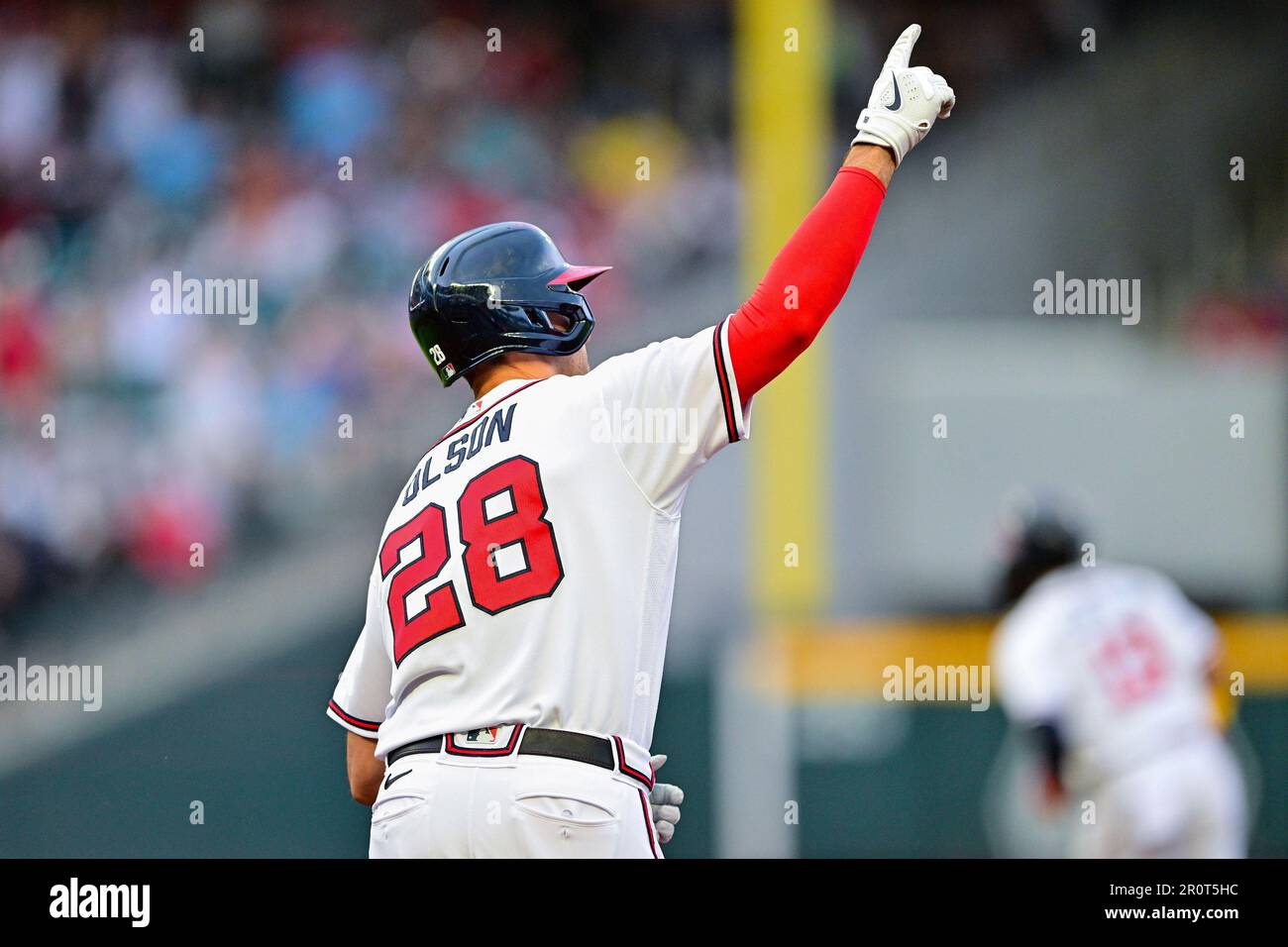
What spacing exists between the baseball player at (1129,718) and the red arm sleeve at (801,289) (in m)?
3.06

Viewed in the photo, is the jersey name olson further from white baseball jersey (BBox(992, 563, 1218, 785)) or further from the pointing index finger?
white baseball jersey (BBox(992, 563, 1218, 785))

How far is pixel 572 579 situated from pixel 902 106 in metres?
1.01

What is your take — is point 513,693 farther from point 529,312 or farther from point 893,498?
point 893,498

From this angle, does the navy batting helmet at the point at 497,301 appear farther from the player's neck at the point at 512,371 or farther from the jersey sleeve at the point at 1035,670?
the jersey sleeve at the point at 1035,670

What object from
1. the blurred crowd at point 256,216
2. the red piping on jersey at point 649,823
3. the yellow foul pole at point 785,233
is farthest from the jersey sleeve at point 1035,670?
the blurred crowd at point 256,216

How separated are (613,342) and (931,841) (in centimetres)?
265

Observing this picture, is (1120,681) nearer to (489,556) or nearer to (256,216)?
(489,556)

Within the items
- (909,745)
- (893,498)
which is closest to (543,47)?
(893,498)

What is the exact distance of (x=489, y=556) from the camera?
A: 3.06 meters

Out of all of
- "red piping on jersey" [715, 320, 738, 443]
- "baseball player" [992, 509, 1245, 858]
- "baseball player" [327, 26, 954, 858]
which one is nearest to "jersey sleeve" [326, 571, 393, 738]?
"baseball player" [327, 26, 954, 858]

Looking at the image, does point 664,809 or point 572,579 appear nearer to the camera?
point 572,579

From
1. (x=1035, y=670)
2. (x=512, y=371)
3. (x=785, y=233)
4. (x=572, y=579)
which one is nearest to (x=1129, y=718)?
(x=1035, y=670)

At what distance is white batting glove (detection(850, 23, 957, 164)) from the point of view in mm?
3143

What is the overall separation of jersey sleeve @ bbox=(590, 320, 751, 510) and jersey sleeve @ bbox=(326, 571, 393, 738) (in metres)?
0.59
